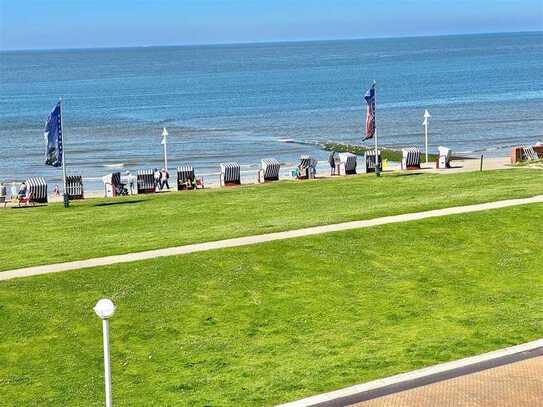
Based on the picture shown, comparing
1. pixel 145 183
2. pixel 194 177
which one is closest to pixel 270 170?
pixel 194 177

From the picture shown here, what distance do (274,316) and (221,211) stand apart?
35.8 ft

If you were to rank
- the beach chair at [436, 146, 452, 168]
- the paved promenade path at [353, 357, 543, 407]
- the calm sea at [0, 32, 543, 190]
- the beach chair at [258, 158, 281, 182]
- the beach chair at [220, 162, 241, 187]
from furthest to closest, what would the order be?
the calm sea at [0, 32, 543, 190], the beach chair at [436, 146, 452, 168], the beach chair at [258, 158, 281, 182], the beach chair at [220, 162, 241, 187], the paved promenade path at [353, 357, 543, 407]

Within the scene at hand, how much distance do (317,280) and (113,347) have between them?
558cm

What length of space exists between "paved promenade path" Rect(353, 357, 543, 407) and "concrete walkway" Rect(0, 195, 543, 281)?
906 centimetres

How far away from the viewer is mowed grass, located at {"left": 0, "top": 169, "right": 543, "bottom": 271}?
2623 cm

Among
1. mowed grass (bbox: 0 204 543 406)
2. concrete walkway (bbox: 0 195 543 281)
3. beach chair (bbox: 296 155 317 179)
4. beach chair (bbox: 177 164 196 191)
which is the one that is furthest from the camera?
beach chair (bbox: 296 155 317 179)

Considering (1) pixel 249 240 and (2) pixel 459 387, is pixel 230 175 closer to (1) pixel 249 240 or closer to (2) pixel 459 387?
(1) pixel 249 240

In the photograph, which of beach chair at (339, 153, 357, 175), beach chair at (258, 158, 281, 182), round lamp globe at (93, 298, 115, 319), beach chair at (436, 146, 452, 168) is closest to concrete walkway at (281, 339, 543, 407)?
round lamp globe at (93, 298, 115, 319)

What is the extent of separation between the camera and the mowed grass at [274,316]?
698 inches

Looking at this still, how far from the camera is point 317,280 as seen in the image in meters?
23.0

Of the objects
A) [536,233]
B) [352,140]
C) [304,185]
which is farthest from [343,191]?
[352,140]

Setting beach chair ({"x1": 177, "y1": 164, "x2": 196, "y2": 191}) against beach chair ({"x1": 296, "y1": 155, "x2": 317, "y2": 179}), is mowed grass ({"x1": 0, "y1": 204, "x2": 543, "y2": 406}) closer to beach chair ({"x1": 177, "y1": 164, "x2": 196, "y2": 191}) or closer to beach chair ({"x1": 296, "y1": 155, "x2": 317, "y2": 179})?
beach chair ({"x1": 177, "y1": 164, "x2": 196, "y2": 191})

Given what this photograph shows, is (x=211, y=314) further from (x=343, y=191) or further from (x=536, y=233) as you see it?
(x=343, y=191)

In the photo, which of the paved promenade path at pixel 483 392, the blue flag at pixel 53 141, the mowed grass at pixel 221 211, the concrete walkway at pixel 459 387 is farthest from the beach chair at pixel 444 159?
the paved promenade path at pixel 483 392
